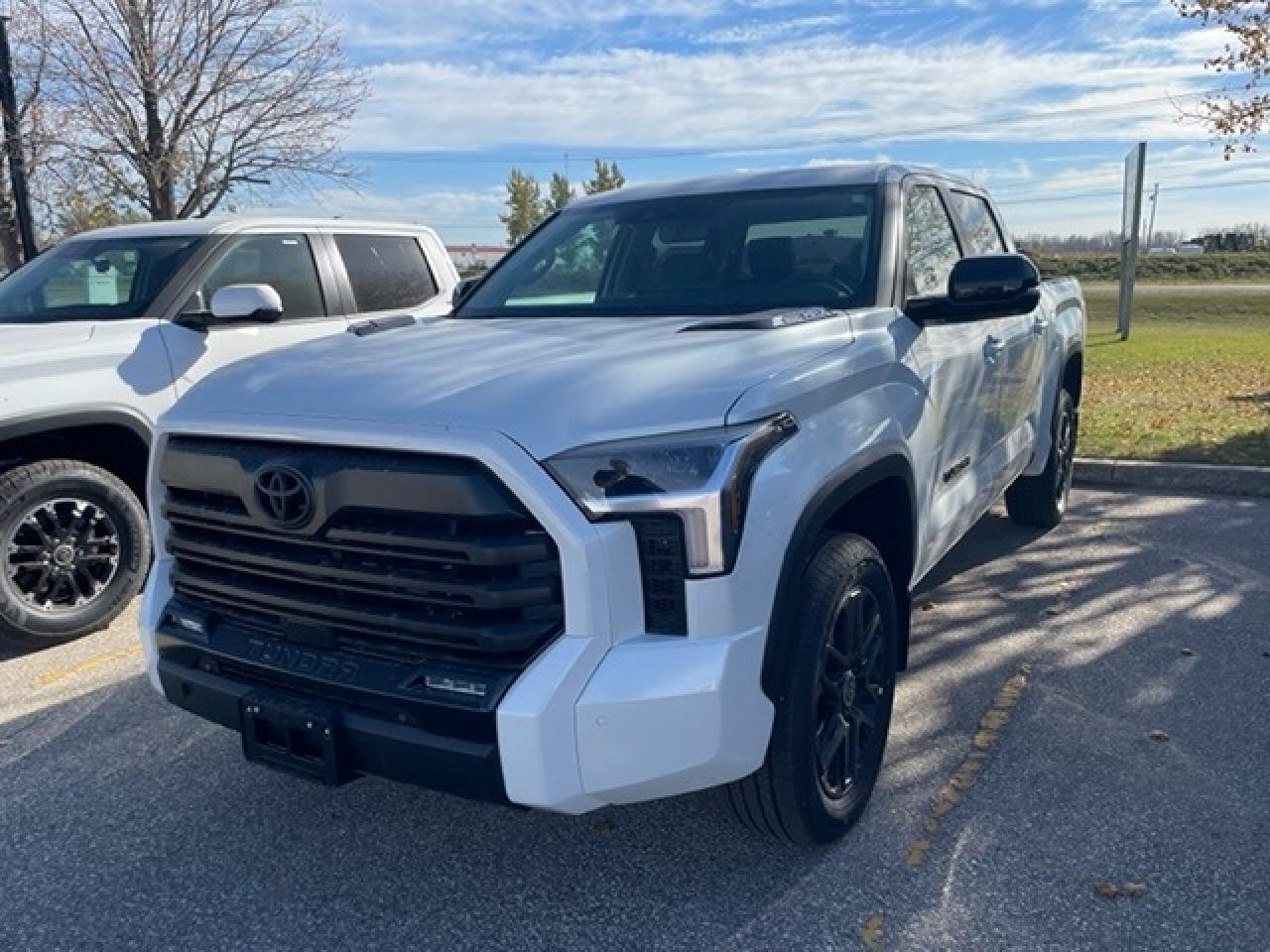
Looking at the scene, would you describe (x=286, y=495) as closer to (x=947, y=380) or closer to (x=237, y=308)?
(x=947, y=380)

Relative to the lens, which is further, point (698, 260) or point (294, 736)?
point (698, 260)

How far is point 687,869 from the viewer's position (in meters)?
2.88

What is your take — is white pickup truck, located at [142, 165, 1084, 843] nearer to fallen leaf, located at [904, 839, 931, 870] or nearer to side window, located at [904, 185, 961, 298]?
fallen leaf, located at [904, 839, 931, 870]

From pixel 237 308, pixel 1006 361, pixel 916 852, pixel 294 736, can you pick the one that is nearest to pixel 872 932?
pixel 916 852

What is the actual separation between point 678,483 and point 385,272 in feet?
15.1

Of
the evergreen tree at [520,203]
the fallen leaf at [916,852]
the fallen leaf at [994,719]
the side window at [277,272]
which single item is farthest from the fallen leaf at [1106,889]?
the evergreen tree at [520,203]

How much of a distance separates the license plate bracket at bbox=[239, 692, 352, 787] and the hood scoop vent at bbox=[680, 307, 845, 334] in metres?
1.46

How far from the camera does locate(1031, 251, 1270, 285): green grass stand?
156ft

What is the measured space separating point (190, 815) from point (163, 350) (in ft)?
8.68

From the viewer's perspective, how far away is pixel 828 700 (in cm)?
282

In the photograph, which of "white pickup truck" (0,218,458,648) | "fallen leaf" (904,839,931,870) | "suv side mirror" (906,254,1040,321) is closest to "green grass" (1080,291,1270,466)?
"suv side mirror" (906,254,1040,321)

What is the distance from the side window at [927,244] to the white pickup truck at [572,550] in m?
0.32

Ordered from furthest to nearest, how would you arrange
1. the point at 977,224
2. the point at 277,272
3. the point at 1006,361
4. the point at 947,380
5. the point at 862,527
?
the point at 277,272, the point at 977,224, the point at 1006,361, the point at 947,380, the point at 862,527

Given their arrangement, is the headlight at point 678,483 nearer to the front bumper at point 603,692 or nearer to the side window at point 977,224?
the front bumper at point 603,692
